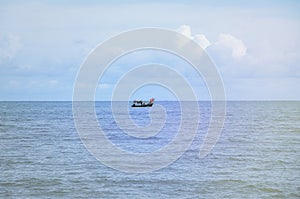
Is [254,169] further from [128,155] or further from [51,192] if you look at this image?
[51,192]

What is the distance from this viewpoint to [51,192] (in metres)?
21.8

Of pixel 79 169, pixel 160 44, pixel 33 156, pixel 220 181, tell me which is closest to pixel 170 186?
pixel 220 181

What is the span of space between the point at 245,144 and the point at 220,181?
14937mm

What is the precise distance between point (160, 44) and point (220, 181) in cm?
863

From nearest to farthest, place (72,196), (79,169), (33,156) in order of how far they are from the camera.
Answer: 1. (72,196)
2. (79,169)
3. (33,156)

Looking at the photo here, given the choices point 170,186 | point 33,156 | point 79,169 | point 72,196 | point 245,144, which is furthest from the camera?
point 245,144

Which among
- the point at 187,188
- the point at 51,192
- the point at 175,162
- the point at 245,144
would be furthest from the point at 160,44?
the point at 245,144

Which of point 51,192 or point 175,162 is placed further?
point 175,162

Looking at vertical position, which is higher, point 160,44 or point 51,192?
point 160,44

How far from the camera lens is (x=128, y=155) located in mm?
31875

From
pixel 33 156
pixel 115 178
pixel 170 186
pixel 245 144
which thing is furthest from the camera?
pixel 245 144

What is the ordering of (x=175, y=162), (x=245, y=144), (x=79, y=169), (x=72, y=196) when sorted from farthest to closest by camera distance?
(x=245, y=144) < (x=175, y=162) < (x=79, y=169) < (x=72, y=196)

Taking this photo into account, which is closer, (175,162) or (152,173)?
(152,173)

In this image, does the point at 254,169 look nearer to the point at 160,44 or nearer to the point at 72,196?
the point at 160,44
